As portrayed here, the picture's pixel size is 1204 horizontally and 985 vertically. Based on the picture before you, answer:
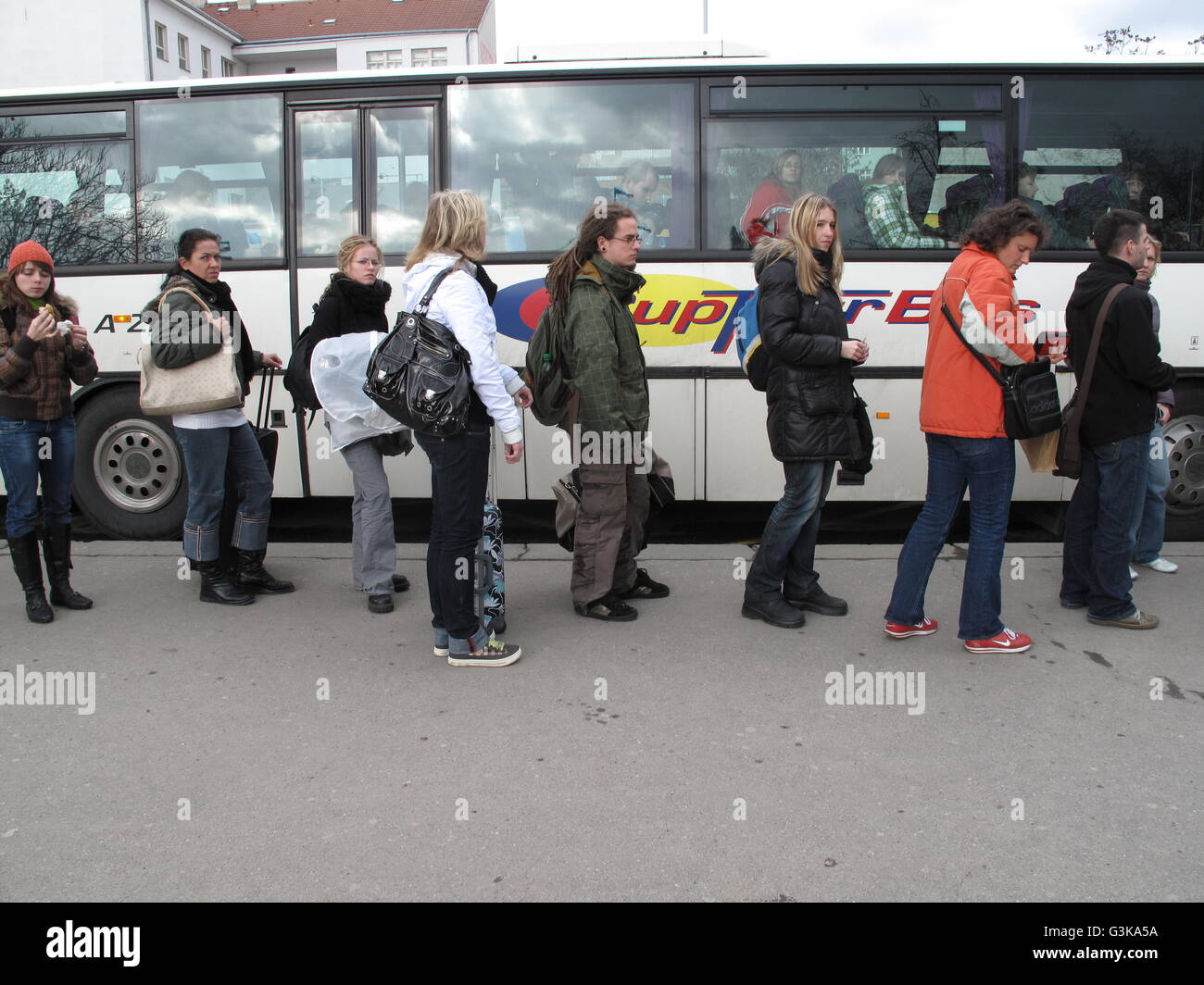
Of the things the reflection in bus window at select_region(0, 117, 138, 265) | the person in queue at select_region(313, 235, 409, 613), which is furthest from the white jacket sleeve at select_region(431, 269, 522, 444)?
the reflection in bus window at select_region(0, 117, 138, 265)

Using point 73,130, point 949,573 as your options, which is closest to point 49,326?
point 73,130

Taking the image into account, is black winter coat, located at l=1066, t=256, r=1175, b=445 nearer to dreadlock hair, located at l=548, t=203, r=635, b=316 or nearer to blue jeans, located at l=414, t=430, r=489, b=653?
dreadlock hair, located at l=548, t=203, r=635, b=316

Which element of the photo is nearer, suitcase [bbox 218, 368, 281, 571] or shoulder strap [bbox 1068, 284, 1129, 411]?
shoulder strap [bbox 1068, 284, 1129, 411]

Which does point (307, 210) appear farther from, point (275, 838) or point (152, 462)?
point (275, 838)

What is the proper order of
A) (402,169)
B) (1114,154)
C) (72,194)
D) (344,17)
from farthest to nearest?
(344,17) → (72,194) → (402,169) → (1114,154)

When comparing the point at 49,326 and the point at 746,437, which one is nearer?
the point at 49,326

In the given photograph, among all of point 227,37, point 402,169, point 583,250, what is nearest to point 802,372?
point 583,250

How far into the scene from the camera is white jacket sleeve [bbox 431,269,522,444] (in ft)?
13.7

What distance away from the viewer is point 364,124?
22.0 ft

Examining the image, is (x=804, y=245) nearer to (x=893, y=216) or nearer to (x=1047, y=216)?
(x=893, y=216)

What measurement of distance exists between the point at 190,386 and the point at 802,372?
3.05 metres

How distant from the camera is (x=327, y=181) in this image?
677 centimetres

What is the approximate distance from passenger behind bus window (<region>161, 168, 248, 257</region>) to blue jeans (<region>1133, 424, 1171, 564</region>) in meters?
5.70

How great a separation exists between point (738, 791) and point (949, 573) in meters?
2.96
